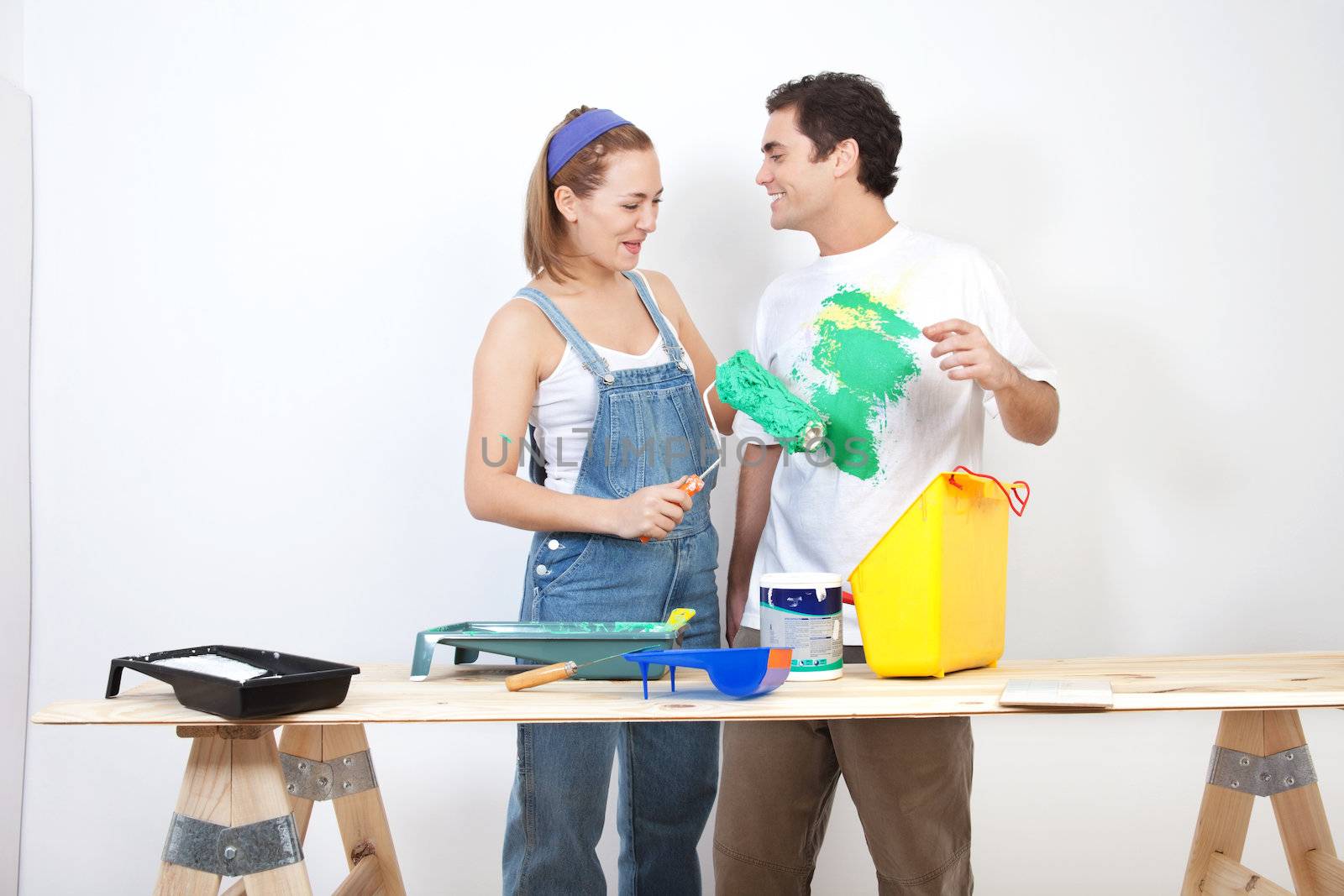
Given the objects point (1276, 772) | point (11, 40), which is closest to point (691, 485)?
point (1276, 772)

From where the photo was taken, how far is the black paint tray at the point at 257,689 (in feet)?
4.13

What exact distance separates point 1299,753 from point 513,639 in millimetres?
1078

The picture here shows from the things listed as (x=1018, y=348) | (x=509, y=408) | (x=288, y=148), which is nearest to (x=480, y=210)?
(x=288, y=148)

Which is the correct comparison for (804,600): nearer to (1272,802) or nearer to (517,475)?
(517,475)

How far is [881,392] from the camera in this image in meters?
1.79

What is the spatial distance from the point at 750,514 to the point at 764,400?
386 millimetres

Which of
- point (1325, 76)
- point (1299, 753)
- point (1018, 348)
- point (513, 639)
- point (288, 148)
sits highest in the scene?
point (1325, 76)

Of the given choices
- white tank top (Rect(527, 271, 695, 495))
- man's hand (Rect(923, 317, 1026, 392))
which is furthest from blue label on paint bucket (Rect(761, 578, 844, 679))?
white tank top (Rect(527, 271, 695, 495))

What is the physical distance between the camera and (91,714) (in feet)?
4.27

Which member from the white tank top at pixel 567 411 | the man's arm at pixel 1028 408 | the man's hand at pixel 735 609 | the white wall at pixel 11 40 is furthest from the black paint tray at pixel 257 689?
the white wall at pixel 11 40

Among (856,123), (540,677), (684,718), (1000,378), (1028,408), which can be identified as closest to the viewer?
(684,718)

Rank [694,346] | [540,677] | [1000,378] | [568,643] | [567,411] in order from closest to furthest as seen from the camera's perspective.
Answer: [540,677], [568,643], [1000,378], [567,411], [694,346]

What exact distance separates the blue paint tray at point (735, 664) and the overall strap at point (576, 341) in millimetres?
577

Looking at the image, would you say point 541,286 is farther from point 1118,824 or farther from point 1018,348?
point 1118,824
